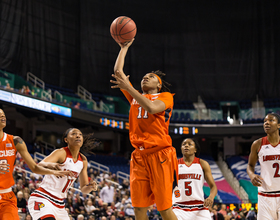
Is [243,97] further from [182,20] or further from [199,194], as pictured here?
[199,194]

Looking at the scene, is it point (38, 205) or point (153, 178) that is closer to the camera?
point (153, 178)

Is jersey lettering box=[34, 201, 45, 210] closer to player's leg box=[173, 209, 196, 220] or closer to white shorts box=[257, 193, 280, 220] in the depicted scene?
player's leg box=[173, 209, 196, 220]

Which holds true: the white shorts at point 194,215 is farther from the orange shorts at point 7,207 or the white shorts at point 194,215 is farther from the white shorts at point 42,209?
the orange shorts at point 7,207

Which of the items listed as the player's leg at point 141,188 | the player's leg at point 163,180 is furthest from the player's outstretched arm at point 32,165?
the player's leg at point 163,180

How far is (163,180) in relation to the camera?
4285 mm

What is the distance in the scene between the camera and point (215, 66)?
2755 cm

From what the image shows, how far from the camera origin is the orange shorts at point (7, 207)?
4680 millimetres

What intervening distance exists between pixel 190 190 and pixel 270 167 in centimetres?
133

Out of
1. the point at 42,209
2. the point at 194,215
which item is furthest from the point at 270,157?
the point at 42,209

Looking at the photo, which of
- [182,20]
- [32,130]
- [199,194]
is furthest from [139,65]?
[199,194]

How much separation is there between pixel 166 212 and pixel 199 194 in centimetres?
200

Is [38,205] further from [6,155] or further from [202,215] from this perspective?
[202,215]

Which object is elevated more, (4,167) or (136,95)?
(136,95)

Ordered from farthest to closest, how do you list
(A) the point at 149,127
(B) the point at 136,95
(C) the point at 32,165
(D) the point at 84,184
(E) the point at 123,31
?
1. (D) the point at 84,184
2. (C) the point at 32,165
3. (E) the point at 123,31
4. (A) the point at 149,127
5. (B) the point at 136,95
